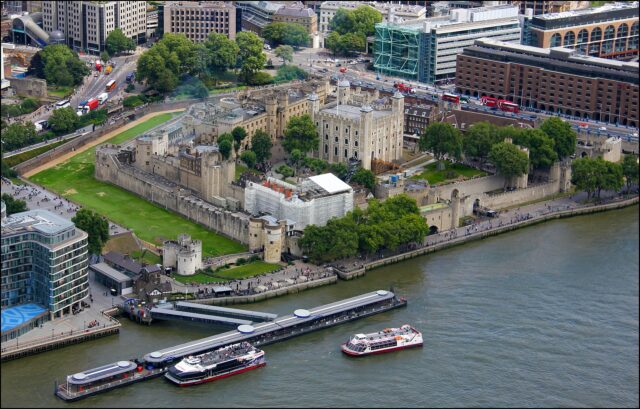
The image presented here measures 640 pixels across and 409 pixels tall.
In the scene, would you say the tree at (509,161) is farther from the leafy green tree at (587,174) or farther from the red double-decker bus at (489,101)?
the red double-decker bus at (489,101)

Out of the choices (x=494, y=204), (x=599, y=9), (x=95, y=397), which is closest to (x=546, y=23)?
(x=599, y=9)

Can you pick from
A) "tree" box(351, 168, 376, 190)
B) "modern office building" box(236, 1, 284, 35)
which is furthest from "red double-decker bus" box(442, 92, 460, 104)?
"modern office building" box(236, 1, 284, 35)

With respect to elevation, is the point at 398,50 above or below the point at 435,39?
below

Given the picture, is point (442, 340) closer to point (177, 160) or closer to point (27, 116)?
point (177, 160)

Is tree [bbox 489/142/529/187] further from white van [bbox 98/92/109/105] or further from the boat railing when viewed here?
the boat railing

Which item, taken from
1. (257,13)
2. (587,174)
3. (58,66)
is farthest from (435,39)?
(587,174)

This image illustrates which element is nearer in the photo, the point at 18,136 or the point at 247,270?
the point at 247,270

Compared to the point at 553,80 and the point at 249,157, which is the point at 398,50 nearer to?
the point at 553,80

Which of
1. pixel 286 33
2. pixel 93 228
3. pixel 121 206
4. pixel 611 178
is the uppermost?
pixel 286 33
